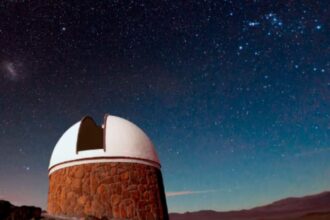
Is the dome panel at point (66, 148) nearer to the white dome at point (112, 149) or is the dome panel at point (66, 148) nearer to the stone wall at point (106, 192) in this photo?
the white dome at point (112, 149)

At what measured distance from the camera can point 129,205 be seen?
30.8 feet

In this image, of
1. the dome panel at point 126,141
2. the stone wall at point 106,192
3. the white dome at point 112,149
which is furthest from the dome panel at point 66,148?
the dome panel at point 126,141

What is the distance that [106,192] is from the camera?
30.6 feet

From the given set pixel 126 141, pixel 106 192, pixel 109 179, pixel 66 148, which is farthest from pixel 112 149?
pixel 66 148

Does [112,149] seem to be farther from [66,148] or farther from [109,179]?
[66,148]

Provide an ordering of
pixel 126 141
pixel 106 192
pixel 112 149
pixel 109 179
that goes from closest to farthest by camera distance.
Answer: pixel 106 192 → pixel 109 179 → pixel 112 149 → pixel 126 141

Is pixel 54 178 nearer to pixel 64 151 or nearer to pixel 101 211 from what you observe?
pixel 64 151

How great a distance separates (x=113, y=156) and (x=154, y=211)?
7.14ft

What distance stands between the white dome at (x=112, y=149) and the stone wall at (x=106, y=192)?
21 centimetres

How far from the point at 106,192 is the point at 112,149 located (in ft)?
4.35

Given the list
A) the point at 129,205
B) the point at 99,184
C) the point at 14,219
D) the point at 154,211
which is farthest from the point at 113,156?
the point at 14,219

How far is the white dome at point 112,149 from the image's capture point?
9.70 m

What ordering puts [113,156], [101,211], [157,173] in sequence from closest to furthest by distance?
[101,211] → [113,156] → [157,173]

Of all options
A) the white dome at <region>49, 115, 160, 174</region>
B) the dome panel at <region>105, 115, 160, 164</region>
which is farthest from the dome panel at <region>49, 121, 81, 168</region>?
the dome panel at <region>105, 115, 160, 164</region>
